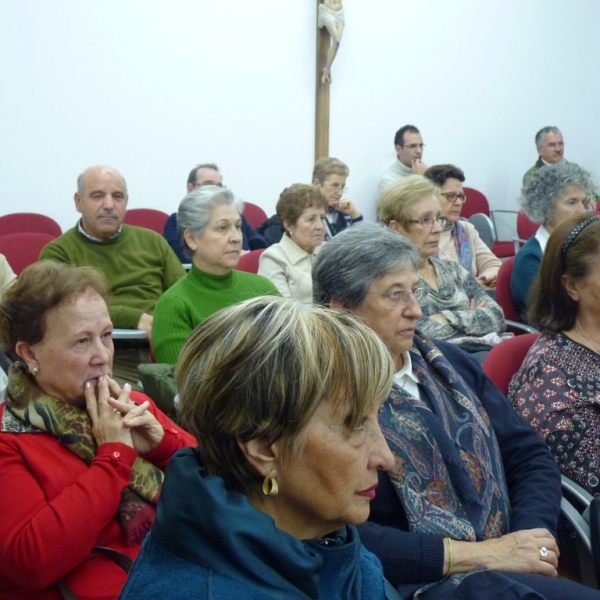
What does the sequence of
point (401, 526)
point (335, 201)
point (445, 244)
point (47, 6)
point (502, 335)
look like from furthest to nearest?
point (335, 201), point (47, 6), point (445, 244), point (502, 335), point (401, 526)

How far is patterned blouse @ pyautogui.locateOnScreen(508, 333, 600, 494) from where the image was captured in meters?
1.92

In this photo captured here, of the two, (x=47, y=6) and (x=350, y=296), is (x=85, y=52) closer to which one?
(x=47, y=6)

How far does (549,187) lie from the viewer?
359cm

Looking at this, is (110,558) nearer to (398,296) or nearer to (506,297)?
(398,296)

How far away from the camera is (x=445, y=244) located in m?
3.99

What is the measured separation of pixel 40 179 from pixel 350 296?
376cm

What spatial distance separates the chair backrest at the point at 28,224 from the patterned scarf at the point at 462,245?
2.41 metres

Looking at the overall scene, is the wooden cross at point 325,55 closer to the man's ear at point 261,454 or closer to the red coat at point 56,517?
the red coat at point 56,517

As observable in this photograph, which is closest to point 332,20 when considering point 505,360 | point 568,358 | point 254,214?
point 254,214

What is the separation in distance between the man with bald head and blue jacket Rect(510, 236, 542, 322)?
159 centimetres

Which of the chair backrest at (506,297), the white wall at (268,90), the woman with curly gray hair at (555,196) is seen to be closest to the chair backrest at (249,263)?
the chair backrest at (506,297)

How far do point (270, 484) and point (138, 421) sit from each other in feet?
2.10

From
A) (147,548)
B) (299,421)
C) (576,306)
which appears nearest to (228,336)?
(299,421)

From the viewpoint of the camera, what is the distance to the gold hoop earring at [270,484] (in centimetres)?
103
